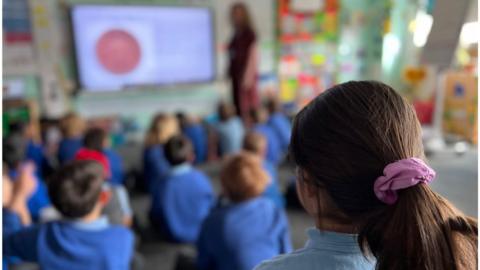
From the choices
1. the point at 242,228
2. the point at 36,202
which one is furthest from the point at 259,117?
the point at 242,228

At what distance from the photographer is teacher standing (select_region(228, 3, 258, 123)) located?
4082 mm

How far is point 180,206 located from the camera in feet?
6.90

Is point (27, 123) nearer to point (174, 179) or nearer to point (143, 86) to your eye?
point (143, 86)

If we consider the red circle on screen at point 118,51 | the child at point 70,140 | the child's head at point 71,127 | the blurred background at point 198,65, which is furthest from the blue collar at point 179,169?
the red circle on screen at point 118,51

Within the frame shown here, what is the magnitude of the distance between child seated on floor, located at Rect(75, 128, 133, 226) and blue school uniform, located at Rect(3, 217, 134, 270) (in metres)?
0.31

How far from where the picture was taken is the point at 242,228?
4.60 ft

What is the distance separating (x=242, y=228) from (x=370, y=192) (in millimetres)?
874

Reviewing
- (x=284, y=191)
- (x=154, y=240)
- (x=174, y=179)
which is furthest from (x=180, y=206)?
(x=284, y=191)

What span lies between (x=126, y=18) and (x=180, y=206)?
247cm

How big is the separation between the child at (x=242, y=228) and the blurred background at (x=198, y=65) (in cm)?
109

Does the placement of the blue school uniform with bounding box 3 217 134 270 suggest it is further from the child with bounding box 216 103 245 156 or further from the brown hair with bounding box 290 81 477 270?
the child with bounding box 216 103 245 156

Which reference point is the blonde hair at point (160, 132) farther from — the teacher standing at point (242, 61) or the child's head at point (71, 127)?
the teacher standing at point (242, 61)

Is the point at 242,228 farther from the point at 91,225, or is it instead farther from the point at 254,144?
the point at 254,144

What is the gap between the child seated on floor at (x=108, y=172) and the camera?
1.93 meters
